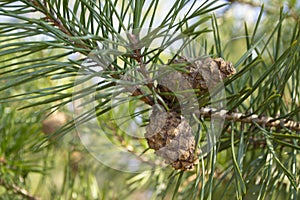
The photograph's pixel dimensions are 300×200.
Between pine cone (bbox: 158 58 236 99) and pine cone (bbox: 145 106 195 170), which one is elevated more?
pine cone (bbox: 158 58 236 99)

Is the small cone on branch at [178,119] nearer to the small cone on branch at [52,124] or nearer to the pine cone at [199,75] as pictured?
the pine cone at [199,75]

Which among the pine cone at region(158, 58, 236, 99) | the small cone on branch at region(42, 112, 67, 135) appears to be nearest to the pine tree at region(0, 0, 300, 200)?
the pine cone at region(158, 58, 236, 99)

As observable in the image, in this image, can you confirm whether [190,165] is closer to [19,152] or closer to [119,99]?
[119,99]

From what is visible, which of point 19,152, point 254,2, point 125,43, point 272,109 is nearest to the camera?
point 125,43

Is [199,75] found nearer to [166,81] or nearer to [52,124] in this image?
[166,81]

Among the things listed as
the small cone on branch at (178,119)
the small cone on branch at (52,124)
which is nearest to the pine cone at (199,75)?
the small cone on branch at (178,119)

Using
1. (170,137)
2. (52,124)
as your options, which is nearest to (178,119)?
(170,137)

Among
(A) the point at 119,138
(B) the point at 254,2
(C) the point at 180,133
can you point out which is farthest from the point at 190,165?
(B) the point at 254,2

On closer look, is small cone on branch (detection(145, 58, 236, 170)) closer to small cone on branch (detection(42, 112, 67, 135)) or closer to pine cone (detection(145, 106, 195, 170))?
pine cone (detection(145, 106, 195, 170))
